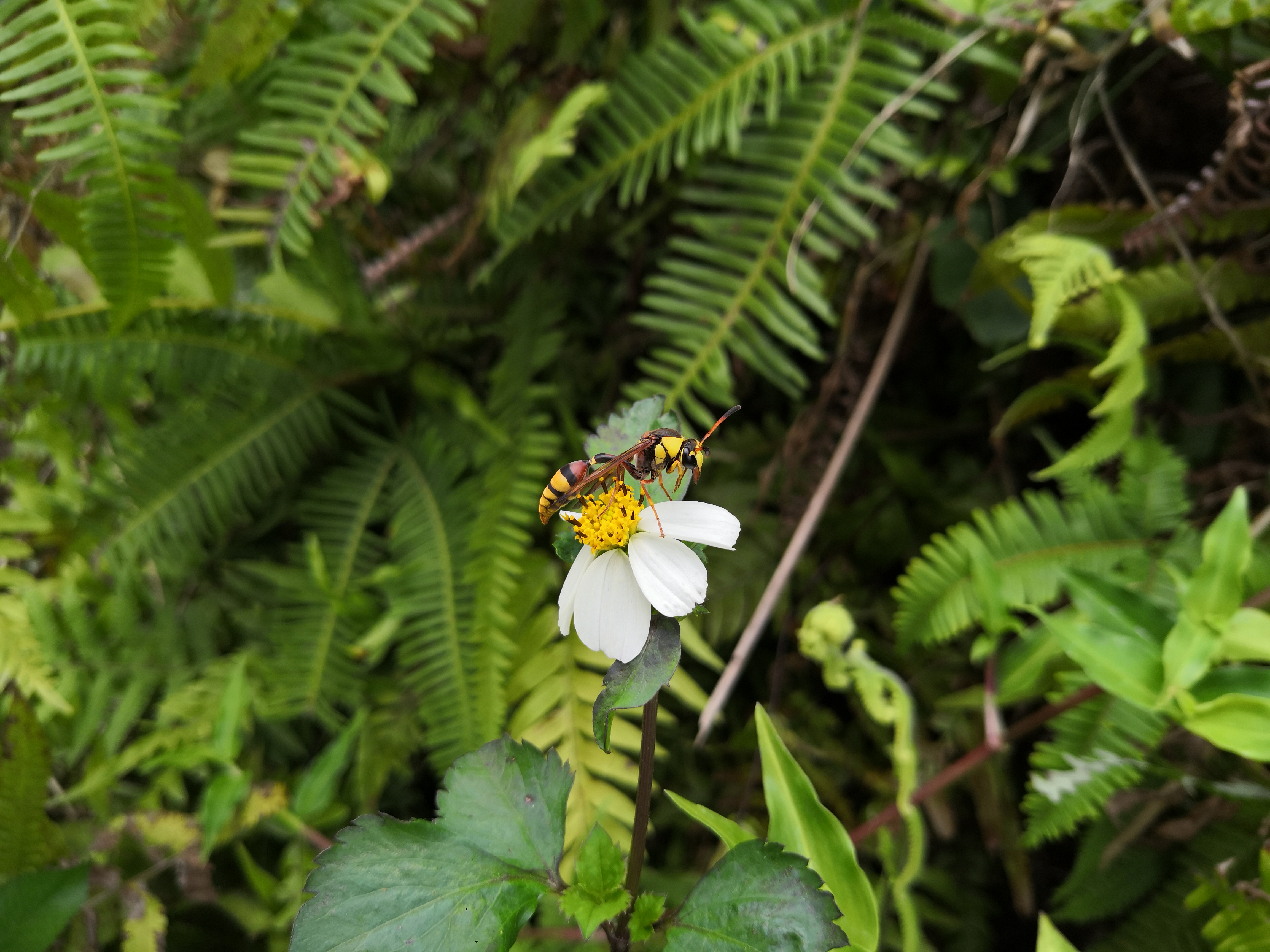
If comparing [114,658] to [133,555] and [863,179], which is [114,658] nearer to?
[133,555]

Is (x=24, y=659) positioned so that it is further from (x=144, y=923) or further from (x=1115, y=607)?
(x=1115, y=607)

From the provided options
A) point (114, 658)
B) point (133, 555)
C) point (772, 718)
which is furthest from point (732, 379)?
point (114, 658)

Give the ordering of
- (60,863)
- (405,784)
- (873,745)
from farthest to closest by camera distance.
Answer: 1. (405,784)
2. (873,745)
3. (60,863)

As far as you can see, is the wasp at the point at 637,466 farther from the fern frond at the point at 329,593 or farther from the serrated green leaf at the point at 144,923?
the serrated green leaf at the point at 144,923

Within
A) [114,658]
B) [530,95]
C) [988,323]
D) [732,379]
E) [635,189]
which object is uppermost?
[530,95]

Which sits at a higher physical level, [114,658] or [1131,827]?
[1131,827]

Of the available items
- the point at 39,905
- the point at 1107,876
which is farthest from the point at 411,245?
the point at 1107,876
